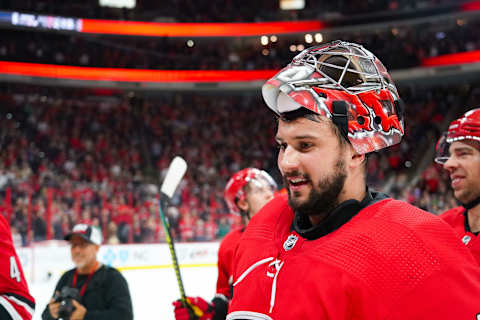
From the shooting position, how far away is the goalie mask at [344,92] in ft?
3.50

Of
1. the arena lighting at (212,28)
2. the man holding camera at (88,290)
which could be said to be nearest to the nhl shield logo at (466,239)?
the man holding camera at (88,290)

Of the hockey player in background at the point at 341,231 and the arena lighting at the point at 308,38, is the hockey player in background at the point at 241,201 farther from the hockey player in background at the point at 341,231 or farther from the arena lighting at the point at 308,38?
the arena lighting at the point at 308,38

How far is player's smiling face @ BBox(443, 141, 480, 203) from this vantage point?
2.11 m

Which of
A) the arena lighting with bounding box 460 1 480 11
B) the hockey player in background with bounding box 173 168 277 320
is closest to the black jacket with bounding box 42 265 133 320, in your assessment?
the hockey player in background with bounding box 173 168 277 320

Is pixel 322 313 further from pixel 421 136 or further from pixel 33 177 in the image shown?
pixel 421 136

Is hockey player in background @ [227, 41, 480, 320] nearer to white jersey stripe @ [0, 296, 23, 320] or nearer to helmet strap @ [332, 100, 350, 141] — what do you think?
helmet strap @ [332, 100, 350, 141]

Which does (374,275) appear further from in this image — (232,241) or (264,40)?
(264,40)

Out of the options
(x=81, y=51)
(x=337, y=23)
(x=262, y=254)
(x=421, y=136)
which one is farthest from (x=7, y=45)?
(x=262, y=254)

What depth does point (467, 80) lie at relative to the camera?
609 inches

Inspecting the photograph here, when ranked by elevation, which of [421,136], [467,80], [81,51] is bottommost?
[421,136]

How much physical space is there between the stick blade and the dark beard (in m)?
1.14

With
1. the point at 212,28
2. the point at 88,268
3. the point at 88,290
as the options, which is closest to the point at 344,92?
the point at 88,290

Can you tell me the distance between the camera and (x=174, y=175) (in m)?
2.19

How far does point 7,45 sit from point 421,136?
12.4 meters
